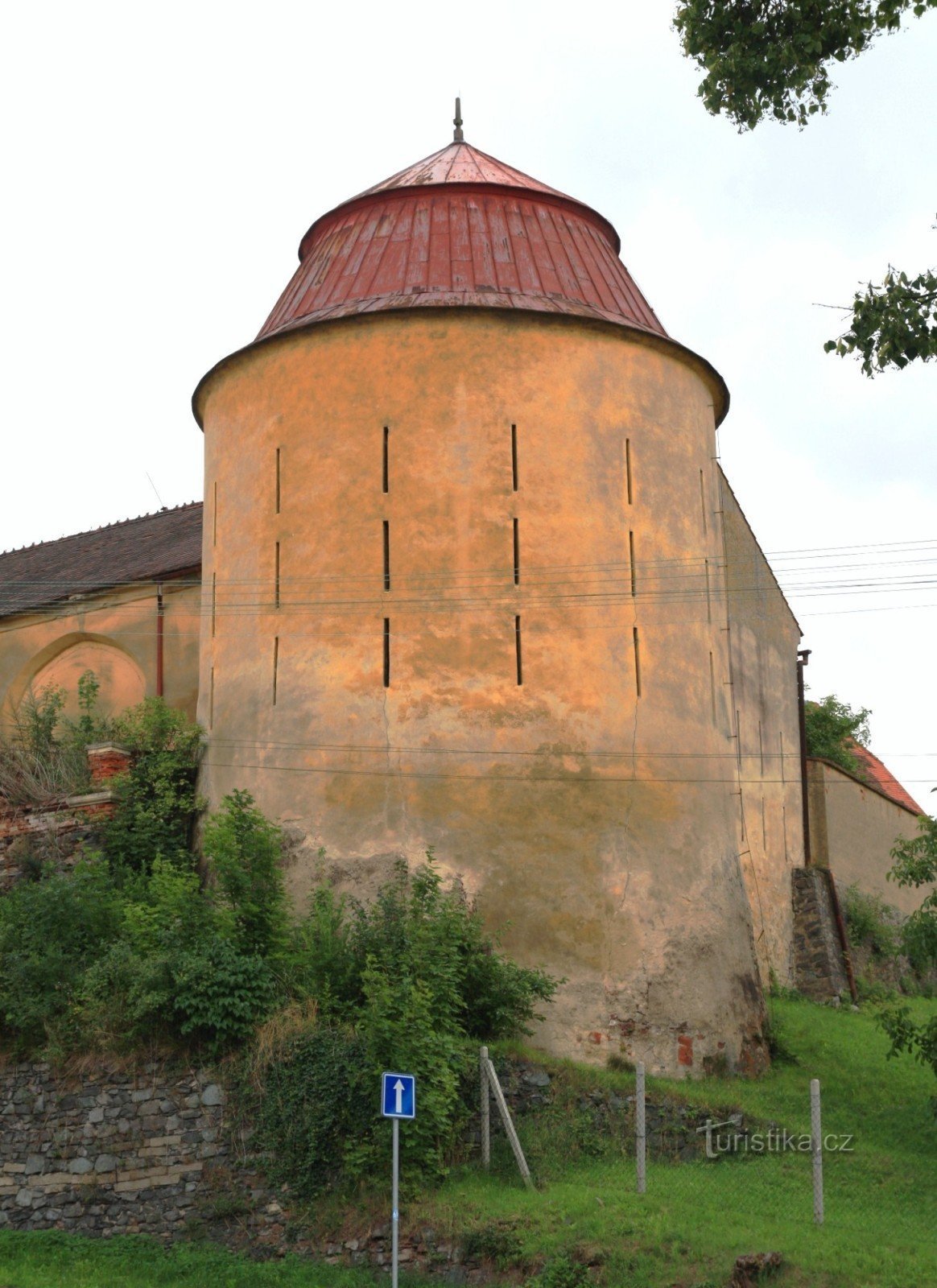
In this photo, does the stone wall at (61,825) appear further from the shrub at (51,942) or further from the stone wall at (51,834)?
the shrub at (51,942)

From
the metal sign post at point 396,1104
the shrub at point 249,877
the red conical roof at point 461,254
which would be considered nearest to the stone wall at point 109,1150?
the shrub at point 249,877

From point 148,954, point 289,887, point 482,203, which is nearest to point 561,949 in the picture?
point 289,887

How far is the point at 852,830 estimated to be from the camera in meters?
34.6

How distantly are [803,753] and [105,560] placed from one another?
13.7 m

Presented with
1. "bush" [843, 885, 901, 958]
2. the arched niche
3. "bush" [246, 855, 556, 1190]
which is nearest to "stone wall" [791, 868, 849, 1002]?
"bush" [843, 885, 901, 958]

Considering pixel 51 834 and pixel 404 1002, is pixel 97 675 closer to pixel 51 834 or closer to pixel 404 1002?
pixel 51 834

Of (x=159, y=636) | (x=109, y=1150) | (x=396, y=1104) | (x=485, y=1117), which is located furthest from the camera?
(x=159, y=636)

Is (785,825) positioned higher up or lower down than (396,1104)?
higher up

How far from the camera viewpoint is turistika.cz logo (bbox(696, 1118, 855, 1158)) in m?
20.5

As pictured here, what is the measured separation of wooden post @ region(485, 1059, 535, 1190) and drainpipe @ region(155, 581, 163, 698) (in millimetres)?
11620

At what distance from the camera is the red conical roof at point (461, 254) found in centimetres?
2586

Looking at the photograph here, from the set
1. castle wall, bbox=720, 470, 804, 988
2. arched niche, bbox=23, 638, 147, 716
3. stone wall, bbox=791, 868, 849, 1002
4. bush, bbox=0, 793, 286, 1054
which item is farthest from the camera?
arched niche, bbox=23, 638, 147, 716

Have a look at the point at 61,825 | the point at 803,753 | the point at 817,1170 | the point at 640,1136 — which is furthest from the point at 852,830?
the point at 817,1170

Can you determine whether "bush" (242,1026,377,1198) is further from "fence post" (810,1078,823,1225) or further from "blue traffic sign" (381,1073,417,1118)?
"fence post" (810,1078,823,1225)
